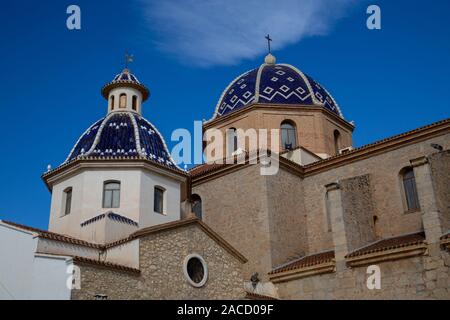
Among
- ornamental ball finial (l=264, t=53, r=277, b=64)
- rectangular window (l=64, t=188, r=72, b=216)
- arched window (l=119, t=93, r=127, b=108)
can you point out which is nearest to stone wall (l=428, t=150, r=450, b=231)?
arched window (l=119, t=93, r=127, b=108)

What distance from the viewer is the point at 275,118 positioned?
22.1 metres

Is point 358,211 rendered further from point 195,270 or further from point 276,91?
point 276,91

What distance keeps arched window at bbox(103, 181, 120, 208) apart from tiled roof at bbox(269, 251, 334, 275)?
5046mm

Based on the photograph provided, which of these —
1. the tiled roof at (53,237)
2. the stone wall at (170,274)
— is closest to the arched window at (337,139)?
the stone wall at (170,274)

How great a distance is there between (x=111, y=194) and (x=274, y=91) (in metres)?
9.71

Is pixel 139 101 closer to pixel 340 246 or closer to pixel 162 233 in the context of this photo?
pixel 162 233

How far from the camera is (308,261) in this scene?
16609 millimetres

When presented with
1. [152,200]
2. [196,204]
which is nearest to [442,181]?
[152,200]

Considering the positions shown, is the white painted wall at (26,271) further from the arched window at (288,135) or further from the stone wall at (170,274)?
the arched window at (288,135)

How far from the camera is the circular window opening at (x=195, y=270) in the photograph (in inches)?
548
